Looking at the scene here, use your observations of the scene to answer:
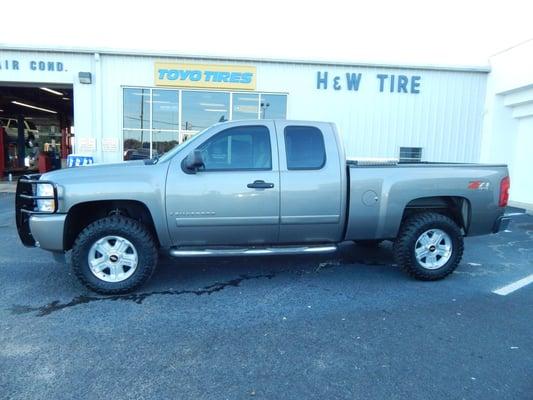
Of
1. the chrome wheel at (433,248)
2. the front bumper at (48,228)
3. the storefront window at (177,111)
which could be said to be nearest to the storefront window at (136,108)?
the storefront window at (177,111)

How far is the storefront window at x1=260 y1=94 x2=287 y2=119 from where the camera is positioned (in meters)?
13.0

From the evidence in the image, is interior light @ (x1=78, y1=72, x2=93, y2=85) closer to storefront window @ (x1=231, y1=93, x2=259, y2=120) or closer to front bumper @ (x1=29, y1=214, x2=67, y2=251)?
storefront window @ (x1=231, y1=93, x2=259, y2=120)

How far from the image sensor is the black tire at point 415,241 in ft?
15.5

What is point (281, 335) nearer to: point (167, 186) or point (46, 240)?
point (167, 186)

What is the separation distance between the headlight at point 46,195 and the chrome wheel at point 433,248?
4.25 meters

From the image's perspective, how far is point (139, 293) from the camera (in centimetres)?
432

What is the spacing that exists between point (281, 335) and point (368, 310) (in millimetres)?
1078

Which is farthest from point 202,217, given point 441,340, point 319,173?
point 441,340

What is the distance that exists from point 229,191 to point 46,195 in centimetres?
194

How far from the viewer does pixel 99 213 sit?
4.54m

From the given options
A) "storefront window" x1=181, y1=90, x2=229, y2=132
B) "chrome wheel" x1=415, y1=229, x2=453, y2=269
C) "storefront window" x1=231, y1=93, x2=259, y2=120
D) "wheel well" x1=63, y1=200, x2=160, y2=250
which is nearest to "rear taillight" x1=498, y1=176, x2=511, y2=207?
"chrome wheel" x1=415, y1=229, x2=453, y2=269

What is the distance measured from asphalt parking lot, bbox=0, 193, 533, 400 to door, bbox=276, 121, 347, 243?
0.70 meters

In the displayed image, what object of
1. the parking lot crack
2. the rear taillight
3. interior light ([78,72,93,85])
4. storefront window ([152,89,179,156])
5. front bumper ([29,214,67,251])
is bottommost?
the parking lot crack

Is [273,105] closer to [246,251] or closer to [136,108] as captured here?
[136,108]
